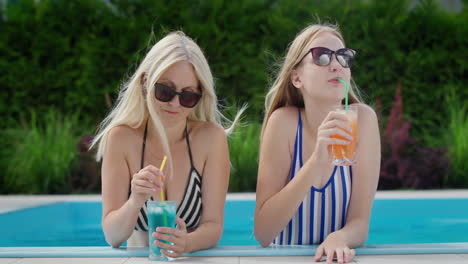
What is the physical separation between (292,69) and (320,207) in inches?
26.9

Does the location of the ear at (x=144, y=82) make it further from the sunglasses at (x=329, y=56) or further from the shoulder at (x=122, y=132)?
the sunglasses at (x=329, y=56)

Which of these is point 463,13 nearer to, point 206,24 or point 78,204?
point 206,24

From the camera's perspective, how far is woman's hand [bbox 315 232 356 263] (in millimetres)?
2240

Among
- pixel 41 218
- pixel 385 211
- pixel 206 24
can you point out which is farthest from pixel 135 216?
pixel 206 24

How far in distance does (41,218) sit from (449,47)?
666cm

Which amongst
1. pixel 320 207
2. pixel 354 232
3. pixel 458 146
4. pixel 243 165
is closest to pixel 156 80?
pixel 320 207

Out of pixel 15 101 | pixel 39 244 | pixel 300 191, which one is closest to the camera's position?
pixel 300 191

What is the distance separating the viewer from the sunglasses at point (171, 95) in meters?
2.51

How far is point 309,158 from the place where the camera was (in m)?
2.57

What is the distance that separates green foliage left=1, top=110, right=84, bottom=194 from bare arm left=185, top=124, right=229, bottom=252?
17.0 ft

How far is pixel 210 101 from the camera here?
2.78m

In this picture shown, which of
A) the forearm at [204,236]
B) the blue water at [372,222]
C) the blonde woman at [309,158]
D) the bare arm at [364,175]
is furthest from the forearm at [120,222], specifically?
the blue water at [372,222]

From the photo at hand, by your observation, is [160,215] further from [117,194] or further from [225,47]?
[225,47]

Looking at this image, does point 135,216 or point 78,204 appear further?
point 78,204
